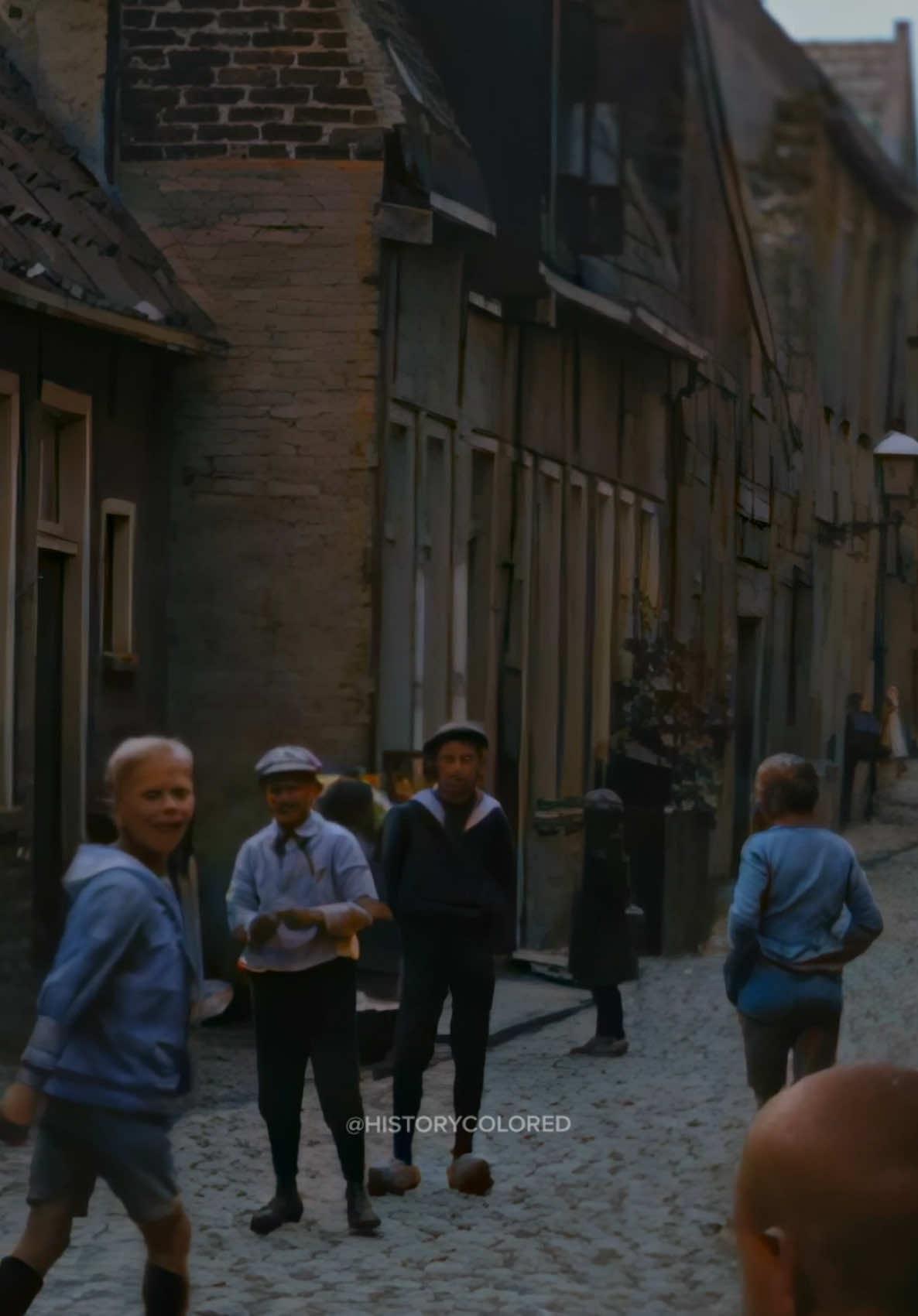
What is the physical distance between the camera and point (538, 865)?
1466cm

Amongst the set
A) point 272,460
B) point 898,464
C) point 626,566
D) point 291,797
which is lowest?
point 291,797

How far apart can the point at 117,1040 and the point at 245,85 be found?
832cm

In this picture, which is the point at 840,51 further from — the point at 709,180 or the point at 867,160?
the point at 709,180

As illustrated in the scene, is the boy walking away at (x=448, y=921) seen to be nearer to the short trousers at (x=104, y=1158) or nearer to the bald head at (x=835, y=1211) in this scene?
the short trousers at (x=104, y=1158)

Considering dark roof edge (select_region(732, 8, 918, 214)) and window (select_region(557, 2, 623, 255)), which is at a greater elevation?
window (select_region(557, 2, 623, 255))

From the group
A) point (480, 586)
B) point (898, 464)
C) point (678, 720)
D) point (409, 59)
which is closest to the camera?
point (409, 59)

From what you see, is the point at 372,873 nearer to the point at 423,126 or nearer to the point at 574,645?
the point at 423,126

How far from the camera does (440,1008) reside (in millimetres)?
7578

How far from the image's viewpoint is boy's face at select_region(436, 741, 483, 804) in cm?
754

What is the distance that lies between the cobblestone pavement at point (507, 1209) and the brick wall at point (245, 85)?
4050mm

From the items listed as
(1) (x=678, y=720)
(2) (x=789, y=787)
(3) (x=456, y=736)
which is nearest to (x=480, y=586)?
(1) (x=678, y=720)

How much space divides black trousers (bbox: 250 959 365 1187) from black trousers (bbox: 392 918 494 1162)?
689mm

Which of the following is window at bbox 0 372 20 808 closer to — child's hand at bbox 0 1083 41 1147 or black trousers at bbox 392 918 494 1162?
black trousers at bbox 392 918 494 1162

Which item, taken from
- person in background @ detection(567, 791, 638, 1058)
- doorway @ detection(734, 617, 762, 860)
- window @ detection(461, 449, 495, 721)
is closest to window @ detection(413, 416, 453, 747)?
window @ detection(461, 449, 495, 721)
